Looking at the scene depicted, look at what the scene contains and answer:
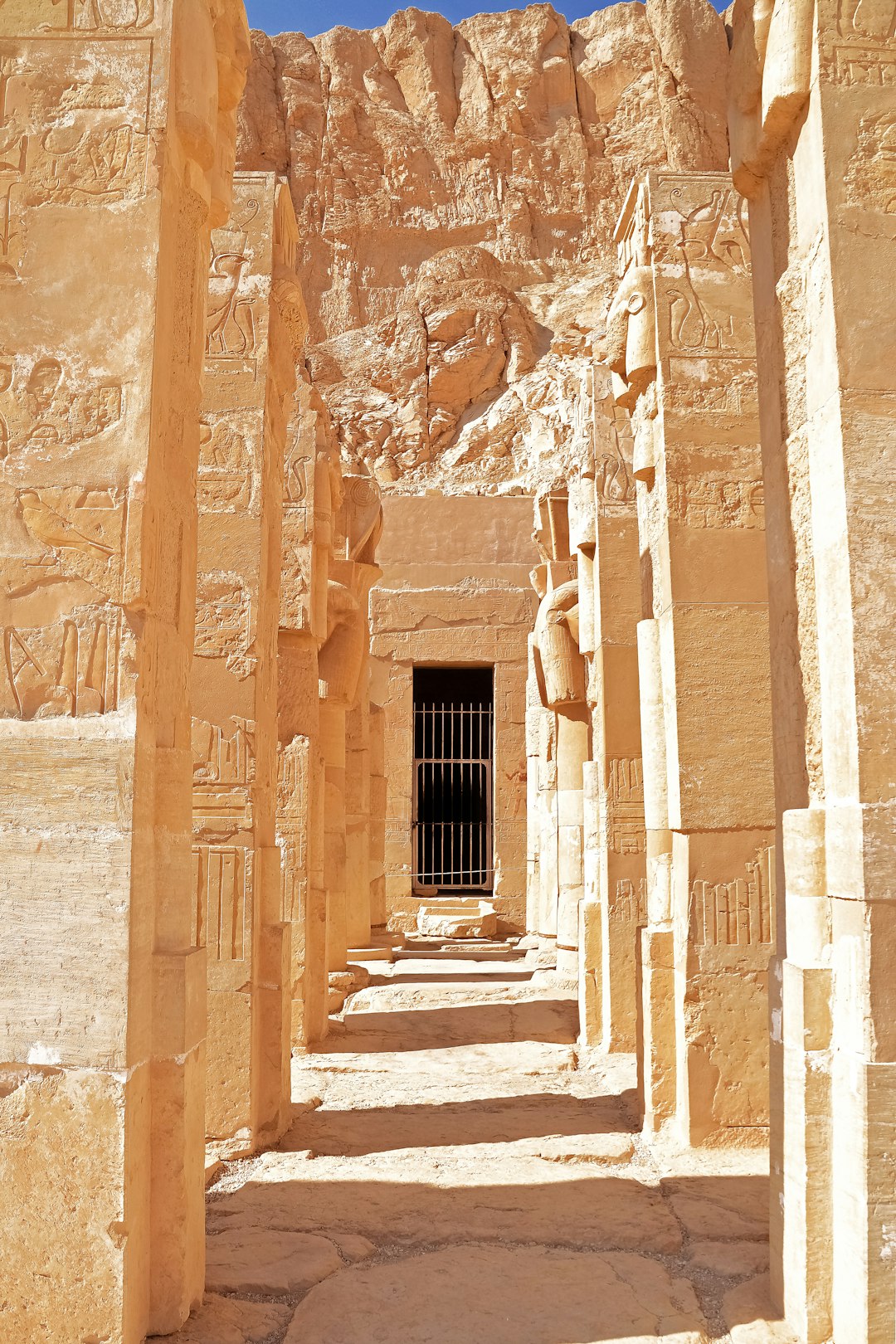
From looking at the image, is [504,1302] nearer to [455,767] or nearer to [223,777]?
[223,777]

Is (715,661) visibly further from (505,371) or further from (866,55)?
(505,371)

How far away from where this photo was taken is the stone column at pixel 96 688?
8.21ft

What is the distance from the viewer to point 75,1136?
2.50 metres

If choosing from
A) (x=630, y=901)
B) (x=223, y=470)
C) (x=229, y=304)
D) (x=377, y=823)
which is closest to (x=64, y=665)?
(x=223, y=470)

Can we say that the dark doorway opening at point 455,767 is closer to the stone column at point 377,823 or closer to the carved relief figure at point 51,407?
the stone column at point 377,823

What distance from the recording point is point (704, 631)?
462 cm

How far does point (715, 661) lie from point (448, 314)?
26447 millimetres

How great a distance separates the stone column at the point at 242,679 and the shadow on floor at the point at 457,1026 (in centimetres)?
211

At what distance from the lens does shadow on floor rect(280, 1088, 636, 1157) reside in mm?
4648

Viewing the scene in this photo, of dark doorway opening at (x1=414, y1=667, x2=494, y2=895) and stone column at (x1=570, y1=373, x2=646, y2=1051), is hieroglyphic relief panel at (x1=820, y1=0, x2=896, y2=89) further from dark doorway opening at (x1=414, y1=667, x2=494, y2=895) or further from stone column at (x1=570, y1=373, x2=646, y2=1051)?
dark doorway opening at (x1=414, y1=667, x2=494, y2=895)

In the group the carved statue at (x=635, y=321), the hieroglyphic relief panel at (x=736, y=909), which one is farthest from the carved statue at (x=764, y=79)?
the hieroglyphic relief panel at (x=736, y=909)

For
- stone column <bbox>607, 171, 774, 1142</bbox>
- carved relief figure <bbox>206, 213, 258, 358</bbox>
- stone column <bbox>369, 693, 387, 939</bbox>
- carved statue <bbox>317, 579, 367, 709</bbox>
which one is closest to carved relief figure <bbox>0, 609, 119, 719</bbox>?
stone column <bbox>607, 171, 774, 1142</bbox>

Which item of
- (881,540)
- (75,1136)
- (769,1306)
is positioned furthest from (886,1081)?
(75,1136)

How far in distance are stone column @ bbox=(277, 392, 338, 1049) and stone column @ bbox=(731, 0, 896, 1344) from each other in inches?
170
